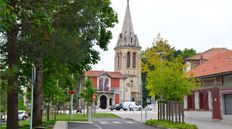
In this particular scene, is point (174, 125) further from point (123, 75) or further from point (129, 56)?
point (129, 56)

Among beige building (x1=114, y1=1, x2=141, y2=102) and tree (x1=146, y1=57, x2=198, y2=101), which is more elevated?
beige building (x1=114, y1=1, x2=141, y2=102)

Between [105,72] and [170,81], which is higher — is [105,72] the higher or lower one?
the higher one

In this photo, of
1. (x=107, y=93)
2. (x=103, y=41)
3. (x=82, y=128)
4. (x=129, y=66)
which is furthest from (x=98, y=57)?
(x=129, y=66)

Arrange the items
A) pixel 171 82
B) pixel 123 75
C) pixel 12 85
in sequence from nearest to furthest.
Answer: pixel 12 85 < pixel 171 82 < pixel 123 75

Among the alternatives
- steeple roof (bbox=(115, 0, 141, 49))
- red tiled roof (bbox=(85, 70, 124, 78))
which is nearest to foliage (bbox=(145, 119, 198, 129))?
red tiled roof (bbox=(85, 70, 124, 78))

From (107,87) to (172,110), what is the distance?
273 feet

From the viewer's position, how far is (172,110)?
99.3 feet

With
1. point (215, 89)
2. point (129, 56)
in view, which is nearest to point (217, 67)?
point (215, 89)

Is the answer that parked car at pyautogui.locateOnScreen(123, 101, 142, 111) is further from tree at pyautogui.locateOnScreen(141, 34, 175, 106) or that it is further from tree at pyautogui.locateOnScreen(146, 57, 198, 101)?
tree at pyautogui.locateOnScreen(146, 57, 198, 101)

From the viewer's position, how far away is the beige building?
121m

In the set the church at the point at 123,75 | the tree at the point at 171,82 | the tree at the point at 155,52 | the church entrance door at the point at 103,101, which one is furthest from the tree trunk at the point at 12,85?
the church entrance door at the point at 103,101

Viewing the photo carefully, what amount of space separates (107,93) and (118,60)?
52.2ft

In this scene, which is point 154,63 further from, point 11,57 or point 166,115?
point 11,57

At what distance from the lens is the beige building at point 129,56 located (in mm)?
121375
